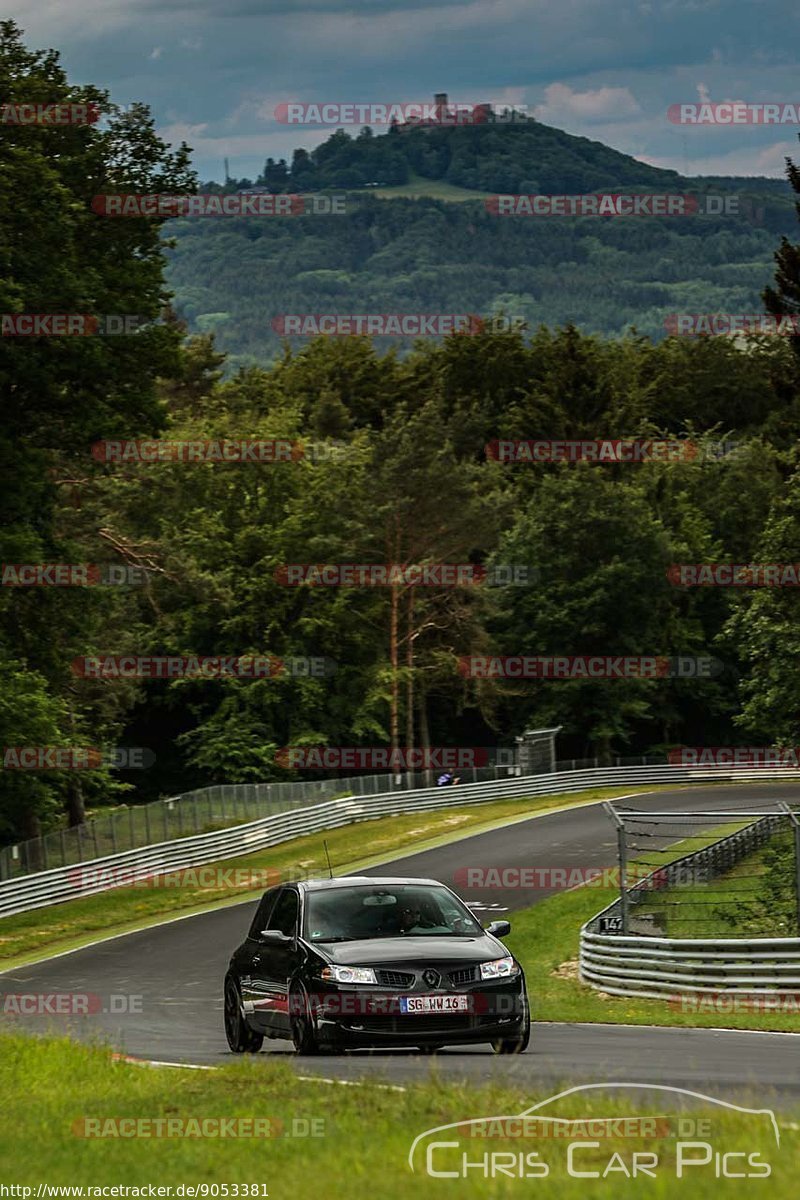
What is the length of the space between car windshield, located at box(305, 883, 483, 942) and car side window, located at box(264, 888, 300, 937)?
7.8 inches

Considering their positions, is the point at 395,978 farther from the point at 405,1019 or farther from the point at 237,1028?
the point at 237,1028

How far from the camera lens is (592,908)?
36.3 m

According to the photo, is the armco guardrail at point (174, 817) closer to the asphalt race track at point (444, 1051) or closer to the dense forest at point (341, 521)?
the dense forest at point (341, 521)

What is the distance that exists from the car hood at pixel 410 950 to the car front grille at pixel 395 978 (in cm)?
9

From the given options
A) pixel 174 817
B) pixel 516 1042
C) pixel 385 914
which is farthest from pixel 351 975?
pixel 174 817

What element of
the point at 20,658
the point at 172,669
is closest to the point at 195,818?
the point at 20,658

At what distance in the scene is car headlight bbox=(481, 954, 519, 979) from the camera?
1351cm

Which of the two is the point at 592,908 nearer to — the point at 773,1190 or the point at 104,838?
the point at 104,838

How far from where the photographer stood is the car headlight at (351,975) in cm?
1341

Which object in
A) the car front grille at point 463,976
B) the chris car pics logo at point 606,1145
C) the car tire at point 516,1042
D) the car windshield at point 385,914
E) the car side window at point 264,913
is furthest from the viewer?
the car side window at point 264,913

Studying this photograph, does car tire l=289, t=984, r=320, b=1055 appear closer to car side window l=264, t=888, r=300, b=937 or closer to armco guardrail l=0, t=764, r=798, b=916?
car side window l=264, t=888, r=300, b=937

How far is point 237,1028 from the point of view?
1563 centimetres

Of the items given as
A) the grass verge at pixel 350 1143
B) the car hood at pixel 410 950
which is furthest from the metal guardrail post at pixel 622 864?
the grass verge at pixel 350 1143

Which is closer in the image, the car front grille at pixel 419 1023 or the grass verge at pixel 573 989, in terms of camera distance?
the car front grille at pixel 419 1023
